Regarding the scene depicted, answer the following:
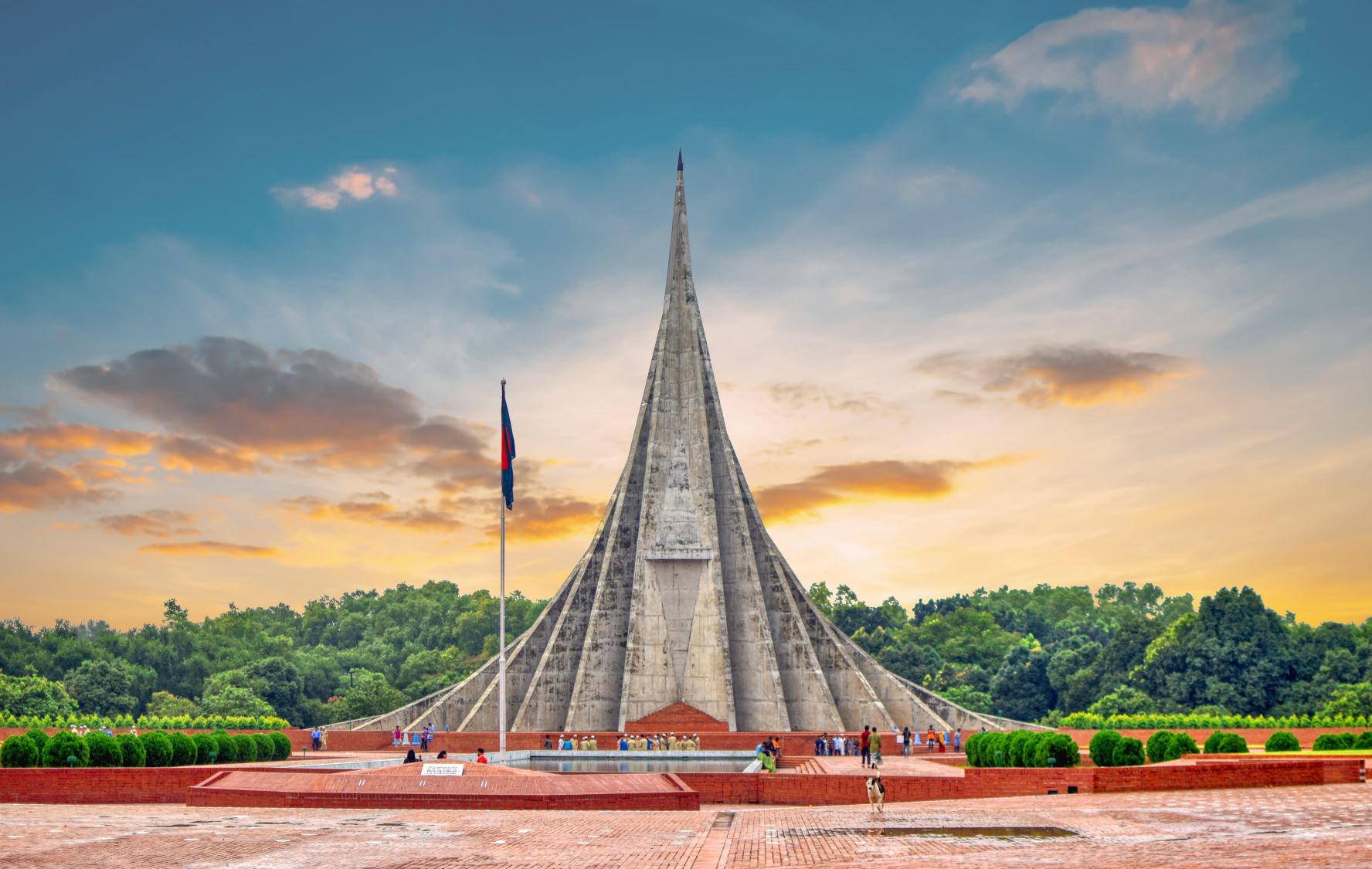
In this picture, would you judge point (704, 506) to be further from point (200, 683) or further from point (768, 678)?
point (200, 683)

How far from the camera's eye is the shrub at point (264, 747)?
2406cm

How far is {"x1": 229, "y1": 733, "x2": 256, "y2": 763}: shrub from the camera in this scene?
75.5ft

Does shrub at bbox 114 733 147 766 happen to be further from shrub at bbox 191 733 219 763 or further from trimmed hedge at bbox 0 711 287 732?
trimmed hedge at bbox 0 711 287 732

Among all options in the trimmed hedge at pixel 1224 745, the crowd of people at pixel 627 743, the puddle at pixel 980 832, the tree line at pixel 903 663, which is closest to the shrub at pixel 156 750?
the crowd of people at pixel 627 743

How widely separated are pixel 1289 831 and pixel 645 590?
26532 millimetres

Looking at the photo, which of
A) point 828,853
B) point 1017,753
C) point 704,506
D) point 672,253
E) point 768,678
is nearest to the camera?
point 828,853

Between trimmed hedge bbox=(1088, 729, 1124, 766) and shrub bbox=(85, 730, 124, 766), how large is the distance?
566 inches

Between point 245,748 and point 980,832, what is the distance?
15956mm

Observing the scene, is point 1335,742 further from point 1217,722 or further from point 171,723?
point 171,723

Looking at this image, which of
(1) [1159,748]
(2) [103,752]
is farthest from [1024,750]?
(2) [103,752]

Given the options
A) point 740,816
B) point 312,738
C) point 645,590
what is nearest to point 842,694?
point 645,590

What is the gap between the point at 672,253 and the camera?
42.3 metres

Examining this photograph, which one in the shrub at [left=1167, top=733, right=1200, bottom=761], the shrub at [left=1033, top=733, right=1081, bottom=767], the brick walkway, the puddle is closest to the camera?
the brick walkway

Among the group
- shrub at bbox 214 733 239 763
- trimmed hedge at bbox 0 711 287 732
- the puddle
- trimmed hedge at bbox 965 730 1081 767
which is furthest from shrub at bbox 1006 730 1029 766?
trimmed hedge at bbox 0 711 287 732
